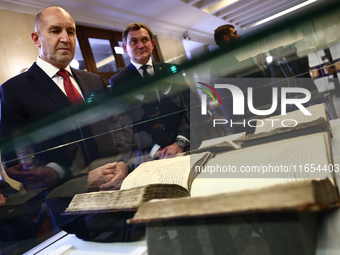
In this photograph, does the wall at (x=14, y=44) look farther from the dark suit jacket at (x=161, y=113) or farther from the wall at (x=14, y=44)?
the dark suit jacket at (x=161, y=113)

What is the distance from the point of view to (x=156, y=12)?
358 cm

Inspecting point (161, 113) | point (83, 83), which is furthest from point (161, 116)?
point (83, 83)

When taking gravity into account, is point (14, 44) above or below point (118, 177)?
above

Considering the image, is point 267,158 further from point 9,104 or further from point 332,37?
point 9,104

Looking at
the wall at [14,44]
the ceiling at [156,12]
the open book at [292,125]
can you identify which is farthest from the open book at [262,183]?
the wall at [14,44]

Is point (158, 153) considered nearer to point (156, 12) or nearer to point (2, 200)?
point (2, 200)

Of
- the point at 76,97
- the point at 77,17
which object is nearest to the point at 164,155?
the point at 76,97

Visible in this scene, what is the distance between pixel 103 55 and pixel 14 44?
1.20m

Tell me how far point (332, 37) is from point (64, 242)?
0.27 metres

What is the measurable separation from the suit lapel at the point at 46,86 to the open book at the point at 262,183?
1.14ft

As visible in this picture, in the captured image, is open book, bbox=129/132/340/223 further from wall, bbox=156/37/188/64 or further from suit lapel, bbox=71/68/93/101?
wall, bbox=156/37/188/64

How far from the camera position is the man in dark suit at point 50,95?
258mm

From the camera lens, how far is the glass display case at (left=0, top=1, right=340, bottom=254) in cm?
19

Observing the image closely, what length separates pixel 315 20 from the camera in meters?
0.15
